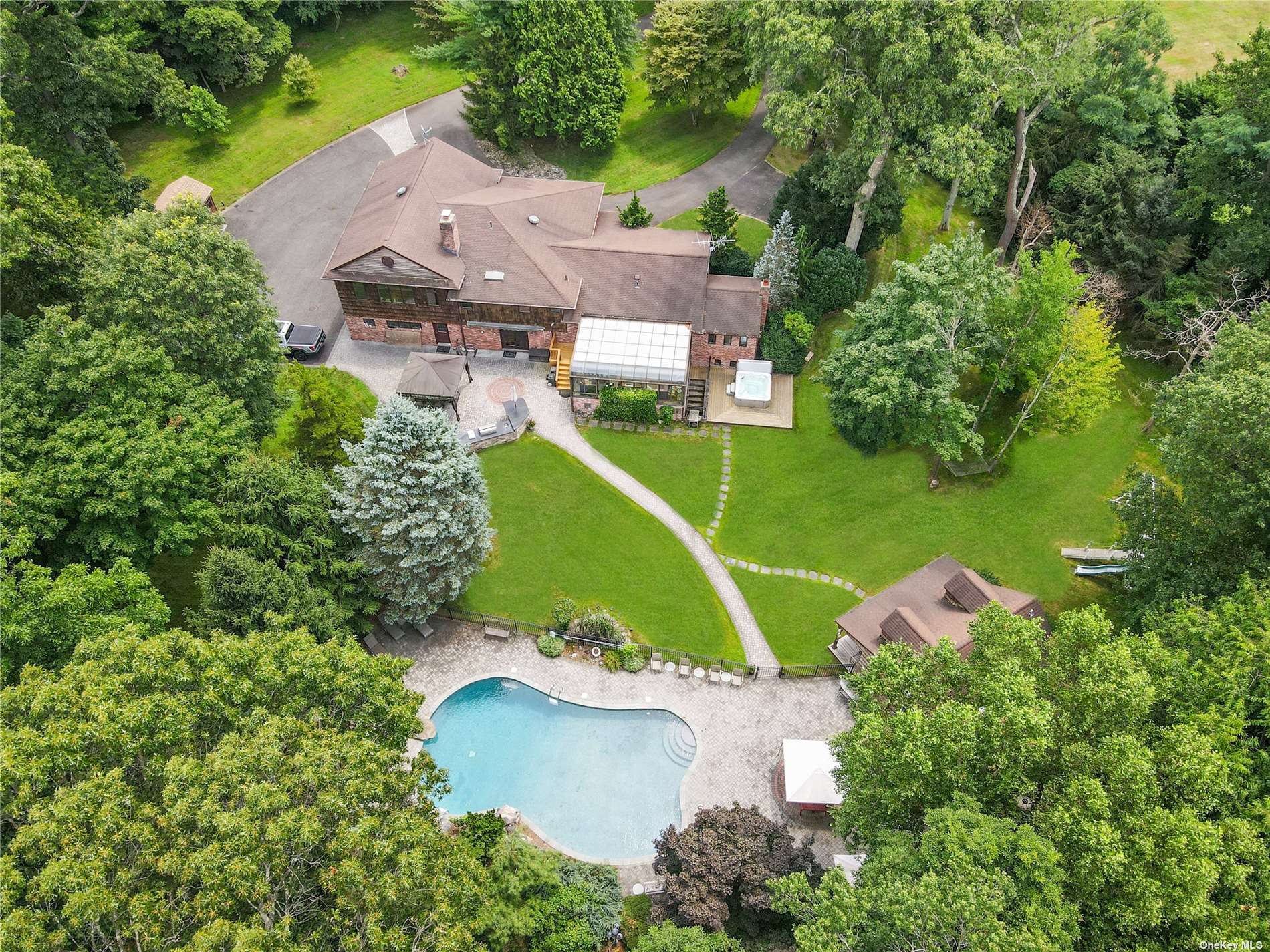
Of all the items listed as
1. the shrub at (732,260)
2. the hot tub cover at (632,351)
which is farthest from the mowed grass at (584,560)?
the shrub at (732,260)

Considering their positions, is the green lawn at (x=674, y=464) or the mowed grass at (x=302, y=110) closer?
the green lawn at (x=674, y=464)

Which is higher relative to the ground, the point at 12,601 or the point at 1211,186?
the point at 1211,186

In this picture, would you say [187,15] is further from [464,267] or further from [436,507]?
[436,507]

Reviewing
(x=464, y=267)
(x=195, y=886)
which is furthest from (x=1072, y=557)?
(x=195, y=886)

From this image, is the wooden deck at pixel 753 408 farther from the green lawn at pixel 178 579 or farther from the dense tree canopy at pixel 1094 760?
the green lawn at pixel 178 579

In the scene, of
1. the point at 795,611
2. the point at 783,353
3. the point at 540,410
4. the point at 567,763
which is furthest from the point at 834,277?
the point at 567,763

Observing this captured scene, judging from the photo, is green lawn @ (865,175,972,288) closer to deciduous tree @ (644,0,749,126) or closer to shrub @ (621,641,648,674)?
deciduous tree @ (644,0,749,126)

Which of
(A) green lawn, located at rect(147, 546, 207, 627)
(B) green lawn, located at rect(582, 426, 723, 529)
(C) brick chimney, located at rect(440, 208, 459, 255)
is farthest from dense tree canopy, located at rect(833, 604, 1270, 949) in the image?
(C) brick chimney, located at rect(440, 208, 459, 255)
